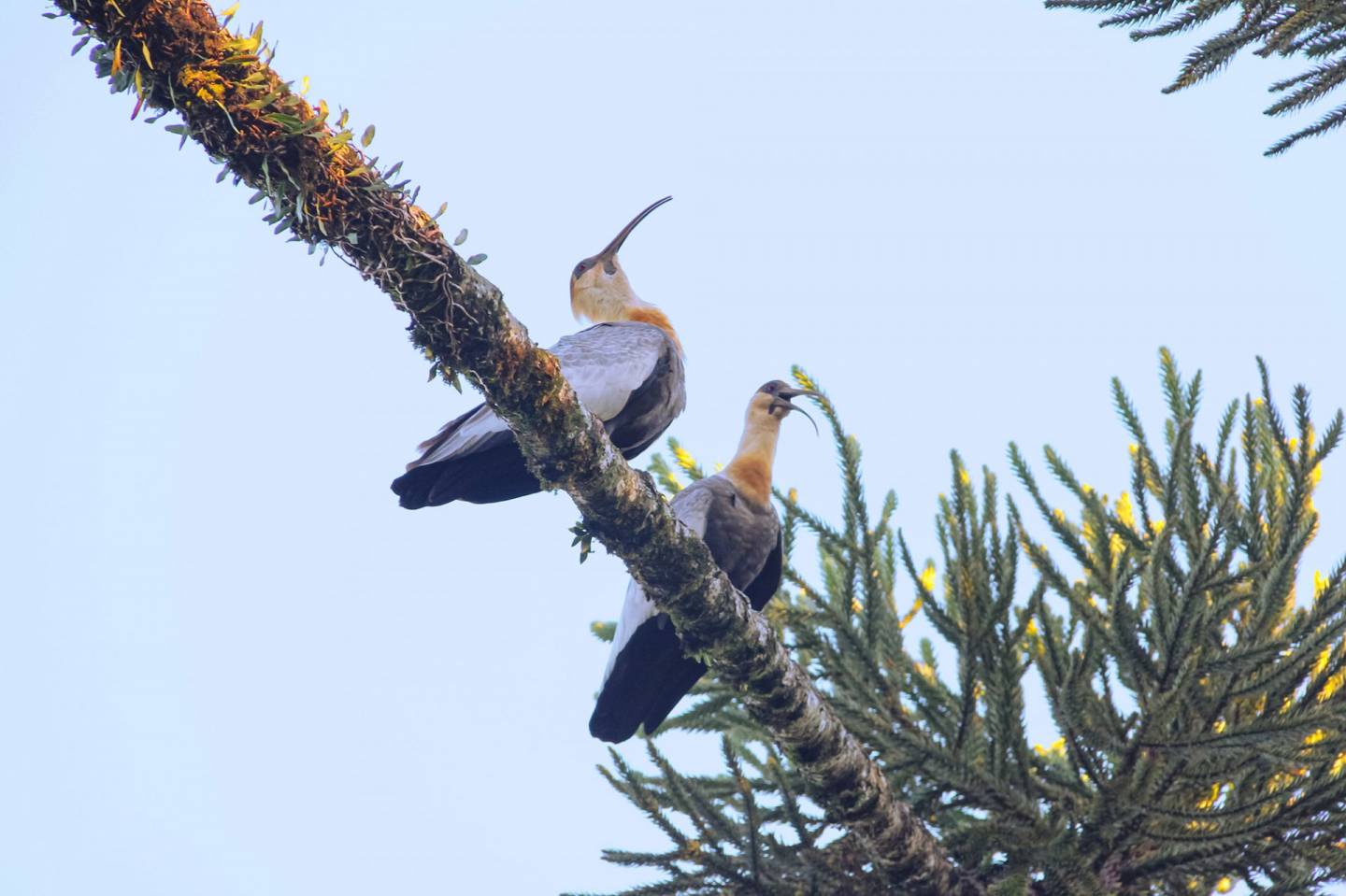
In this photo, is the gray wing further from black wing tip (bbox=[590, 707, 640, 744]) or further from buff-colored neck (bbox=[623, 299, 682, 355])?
black wing tip (bbox=[590, 707, 640, 744])

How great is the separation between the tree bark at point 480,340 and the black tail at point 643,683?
0.86 m

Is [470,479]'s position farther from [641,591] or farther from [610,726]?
[610,726]

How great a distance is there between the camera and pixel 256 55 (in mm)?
2930

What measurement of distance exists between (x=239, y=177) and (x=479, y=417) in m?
2.22

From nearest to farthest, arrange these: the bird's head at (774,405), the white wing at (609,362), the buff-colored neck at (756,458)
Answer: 1. the white wing at (609,362)
2. the buff-colored neck at (756,458)
3. the bird's head at (774,405)

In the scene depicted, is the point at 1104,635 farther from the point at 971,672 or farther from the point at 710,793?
the point at 710,793

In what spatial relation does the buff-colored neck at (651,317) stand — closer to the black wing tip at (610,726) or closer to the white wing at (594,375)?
the white wing at (594,375)

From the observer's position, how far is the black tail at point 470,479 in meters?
5.14

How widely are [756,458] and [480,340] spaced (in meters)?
3.16

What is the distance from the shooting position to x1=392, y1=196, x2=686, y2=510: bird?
5133 millimetres

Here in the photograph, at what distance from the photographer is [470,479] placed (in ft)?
→ 17.5

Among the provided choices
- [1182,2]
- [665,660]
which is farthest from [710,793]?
[1182,2]

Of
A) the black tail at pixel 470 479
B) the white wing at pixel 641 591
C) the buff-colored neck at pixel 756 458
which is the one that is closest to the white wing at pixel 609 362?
the black tail at pixel 470 479

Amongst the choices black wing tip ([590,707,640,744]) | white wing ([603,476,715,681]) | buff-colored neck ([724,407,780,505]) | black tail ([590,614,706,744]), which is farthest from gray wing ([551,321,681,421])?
black wing tip ([590,707,640,744])
